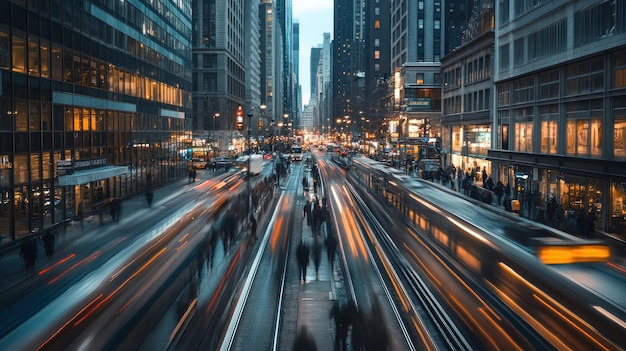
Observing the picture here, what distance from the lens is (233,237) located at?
28391 millimetres

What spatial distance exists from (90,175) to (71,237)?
19.3 feet

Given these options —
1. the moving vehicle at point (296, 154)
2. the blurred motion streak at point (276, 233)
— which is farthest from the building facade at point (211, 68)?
the blurred motion streak at point (276, 233)

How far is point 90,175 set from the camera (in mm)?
35469

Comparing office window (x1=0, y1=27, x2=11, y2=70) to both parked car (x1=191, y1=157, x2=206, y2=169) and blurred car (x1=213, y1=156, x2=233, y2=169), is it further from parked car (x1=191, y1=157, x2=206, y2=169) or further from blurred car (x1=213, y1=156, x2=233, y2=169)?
parked car (x1=191, y1=157, x2=206, y2=169)

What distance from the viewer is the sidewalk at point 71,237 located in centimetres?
2305

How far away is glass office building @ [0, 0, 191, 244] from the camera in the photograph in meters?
28.5

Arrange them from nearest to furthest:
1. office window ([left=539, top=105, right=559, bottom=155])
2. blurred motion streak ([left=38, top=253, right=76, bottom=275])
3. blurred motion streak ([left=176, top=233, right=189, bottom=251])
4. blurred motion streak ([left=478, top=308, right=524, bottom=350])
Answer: blurred motion streak ([left=478, top=308, right=524, bottom=350]), blurred motion streak ([left=38, top=253, right=76, bottom=275]), blurred motion streak ([left=176, top=233, right=189, bottom=251]), office window ([left=539, top=105, right=559, bottom=155])

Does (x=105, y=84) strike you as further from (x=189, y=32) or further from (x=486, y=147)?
(x=486, y=147)

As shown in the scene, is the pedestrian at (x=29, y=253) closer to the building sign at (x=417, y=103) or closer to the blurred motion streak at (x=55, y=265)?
the blurred motion streak at (x=55, y=265)

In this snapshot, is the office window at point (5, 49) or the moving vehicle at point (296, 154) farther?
the moving vehicle at point (296, 154)

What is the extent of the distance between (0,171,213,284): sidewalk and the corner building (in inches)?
922

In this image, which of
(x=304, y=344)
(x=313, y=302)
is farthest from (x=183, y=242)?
(x=304, y=344)

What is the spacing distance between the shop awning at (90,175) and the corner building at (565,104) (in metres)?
25.3

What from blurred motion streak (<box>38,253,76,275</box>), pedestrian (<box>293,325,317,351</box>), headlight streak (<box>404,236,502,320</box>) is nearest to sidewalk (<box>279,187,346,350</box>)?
pedestrian (<box>293,325,317,351</box>)
